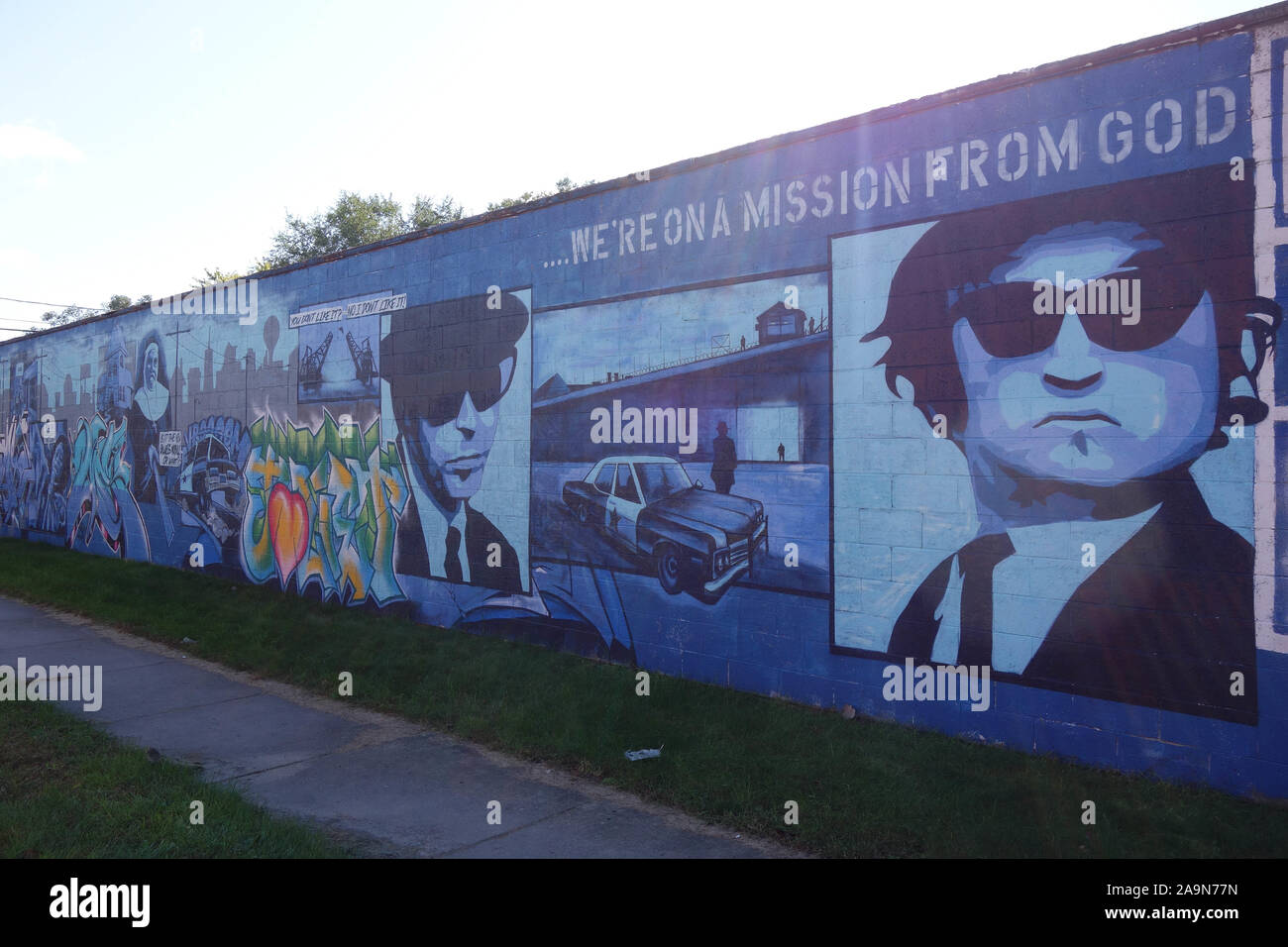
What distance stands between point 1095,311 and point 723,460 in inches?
114

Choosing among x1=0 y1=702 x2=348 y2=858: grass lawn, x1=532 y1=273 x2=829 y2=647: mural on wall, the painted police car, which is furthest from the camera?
the painted police car

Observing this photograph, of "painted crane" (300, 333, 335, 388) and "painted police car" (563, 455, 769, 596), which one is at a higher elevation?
"painted crane" (300, 333, 335, 388)

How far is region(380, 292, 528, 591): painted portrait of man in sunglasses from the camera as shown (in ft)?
29.7

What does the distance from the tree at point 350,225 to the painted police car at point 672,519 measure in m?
31.5

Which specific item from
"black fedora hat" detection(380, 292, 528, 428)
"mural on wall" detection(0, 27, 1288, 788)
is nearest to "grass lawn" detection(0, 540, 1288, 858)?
"mural on wall" detection(0, 27, 1288, 788)

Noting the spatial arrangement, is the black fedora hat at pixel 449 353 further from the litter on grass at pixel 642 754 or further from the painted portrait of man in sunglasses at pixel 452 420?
the litter on grass at pixel 642 754

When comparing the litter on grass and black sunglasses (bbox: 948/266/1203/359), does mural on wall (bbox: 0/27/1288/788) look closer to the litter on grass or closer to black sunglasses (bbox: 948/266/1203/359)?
black sunglasses (bbox: 948/266/1203/359)

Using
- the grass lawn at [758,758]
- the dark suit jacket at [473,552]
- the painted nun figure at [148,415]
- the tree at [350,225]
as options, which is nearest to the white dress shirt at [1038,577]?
the grass lawn at [758,758]

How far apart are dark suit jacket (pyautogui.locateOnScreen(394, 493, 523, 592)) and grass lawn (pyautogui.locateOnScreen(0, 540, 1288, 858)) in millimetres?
610

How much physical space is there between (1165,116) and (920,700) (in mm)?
3909

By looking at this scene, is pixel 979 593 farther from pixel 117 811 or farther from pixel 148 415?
pixel 148 415

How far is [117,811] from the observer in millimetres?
4742

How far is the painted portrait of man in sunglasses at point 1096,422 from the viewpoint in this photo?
4.96 m
